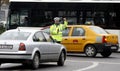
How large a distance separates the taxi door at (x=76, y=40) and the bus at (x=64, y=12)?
5.42m

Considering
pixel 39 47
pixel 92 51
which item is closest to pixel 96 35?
pixel 92 51

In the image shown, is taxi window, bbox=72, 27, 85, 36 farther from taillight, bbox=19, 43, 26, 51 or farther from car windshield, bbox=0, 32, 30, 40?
taillight, bbox=19, 43, 26, 51

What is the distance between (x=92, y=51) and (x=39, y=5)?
8203 millimetres

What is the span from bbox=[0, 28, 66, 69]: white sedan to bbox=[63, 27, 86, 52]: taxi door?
6.53 metres

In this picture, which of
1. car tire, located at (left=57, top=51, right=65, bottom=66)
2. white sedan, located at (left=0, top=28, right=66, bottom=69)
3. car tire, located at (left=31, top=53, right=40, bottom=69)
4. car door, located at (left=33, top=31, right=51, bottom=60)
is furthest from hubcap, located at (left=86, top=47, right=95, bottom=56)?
car tire, located at (left=31, top=53, right=40, bottom=69)

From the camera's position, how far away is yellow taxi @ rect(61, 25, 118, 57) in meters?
23.9

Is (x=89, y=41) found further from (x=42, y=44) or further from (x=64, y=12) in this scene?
(x=42, y=44)

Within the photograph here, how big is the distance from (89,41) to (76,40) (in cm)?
67

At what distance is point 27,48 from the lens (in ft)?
52.1

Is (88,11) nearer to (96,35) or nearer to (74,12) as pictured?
(74,12)

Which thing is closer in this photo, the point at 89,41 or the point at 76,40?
the point at 89,41

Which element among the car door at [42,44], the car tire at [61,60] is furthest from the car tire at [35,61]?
the car tire at [61,60]

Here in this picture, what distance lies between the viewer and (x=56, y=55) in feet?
58.9

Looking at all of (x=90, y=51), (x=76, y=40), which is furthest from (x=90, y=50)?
(x=76, y=40)
